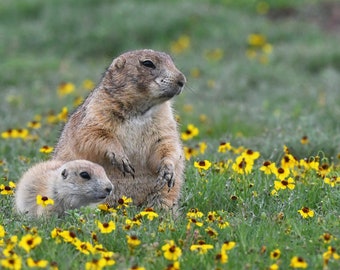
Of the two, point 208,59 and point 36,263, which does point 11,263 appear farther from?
point 208,59

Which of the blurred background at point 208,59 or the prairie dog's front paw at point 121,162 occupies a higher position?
the prairie dog's front paw at point 121,162

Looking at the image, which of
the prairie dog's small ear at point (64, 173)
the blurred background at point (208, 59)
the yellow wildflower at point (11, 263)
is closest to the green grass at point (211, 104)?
the blurred background at point (208, 59)

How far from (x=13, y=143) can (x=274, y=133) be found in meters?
2.78

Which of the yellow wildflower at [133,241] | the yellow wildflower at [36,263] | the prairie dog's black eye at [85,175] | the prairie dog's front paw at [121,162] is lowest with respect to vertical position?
the prairie dog's black eye at [85,175]

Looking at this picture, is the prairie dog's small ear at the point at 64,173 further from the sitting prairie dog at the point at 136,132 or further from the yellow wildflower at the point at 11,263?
the yellow wildflower at the point at 11,263

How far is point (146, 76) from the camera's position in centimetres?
697

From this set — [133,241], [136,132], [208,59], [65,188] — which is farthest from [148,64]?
[208,59]

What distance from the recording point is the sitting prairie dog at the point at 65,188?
6427 millimetres

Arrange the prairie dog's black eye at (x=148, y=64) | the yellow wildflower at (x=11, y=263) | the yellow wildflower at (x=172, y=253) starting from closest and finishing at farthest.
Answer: the yellow wildflower at (x=11, y=263) → the yellow wildflower at (x=172, y=253) → the prairie dog's black eye at (x=148, y=64)

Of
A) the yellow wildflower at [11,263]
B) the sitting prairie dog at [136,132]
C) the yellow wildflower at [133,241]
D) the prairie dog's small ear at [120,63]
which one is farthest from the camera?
the prairie dog's small ear at [120,63]

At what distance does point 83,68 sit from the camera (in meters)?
15.1

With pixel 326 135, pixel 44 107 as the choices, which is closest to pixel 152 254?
pixel 326 135

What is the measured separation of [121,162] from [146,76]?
2.50 feet

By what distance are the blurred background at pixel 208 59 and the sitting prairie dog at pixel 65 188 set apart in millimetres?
2736
